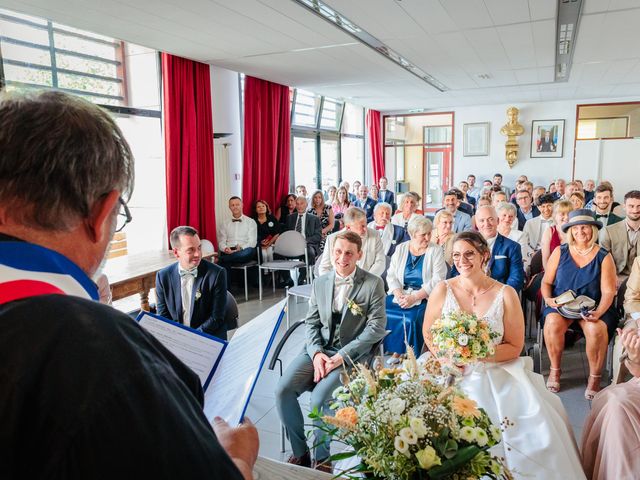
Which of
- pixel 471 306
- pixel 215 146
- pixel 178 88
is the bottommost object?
pixel 471 306

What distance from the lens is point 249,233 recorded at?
A: 7227mm

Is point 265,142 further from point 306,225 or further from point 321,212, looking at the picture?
point 306,225

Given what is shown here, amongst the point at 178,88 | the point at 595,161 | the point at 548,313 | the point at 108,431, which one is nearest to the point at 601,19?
the point at 548,313

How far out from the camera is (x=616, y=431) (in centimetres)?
205

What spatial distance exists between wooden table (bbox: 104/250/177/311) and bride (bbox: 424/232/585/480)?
9.62 feet

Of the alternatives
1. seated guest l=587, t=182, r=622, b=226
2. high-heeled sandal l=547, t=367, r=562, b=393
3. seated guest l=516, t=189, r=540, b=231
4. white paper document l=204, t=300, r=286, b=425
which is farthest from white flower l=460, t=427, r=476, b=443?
seated guest l=516, t=189, r=540, b=231

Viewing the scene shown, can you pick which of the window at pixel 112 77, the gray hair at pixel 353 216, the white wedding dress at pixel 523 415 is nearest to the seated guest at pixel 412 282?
the gray hair at pixel 353 216

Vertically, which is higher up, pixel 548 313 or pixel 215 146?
pixel 215 146

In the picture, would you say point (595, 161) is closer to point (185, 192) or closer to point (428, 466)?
point (185, 192)

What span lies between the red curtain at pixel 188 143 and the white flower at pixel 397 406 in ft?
18.4

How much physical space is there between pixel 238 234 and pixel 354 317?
14.1ft

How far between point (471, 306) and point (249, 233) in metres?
4.69

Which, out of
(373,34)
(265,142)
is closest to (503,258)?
(373,34)

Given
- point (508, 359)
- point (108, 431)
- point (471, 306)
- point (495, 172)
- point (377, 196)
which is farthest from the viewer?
point (495, 172)
